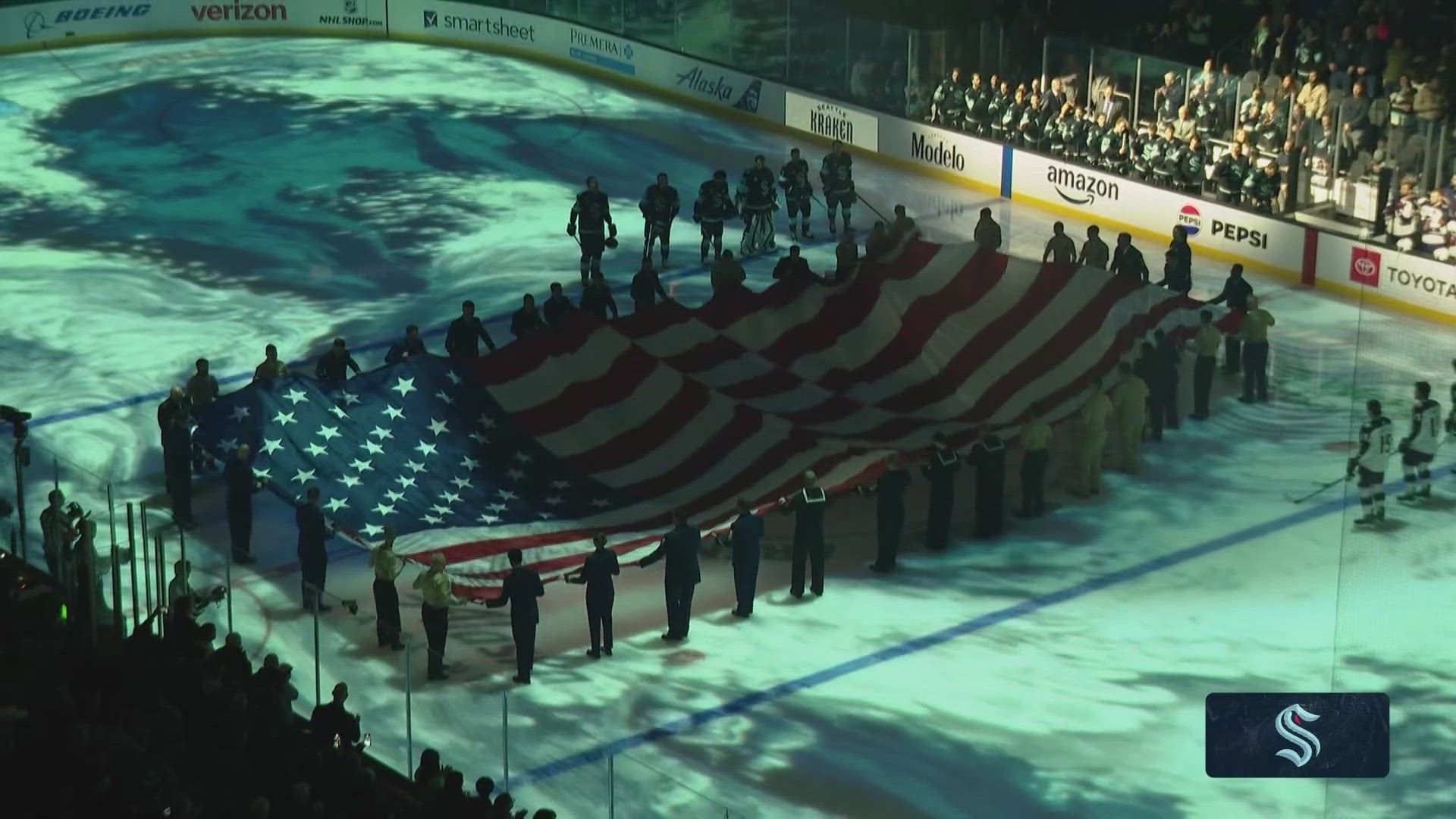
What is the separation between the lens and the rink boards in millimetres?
Result: 30453

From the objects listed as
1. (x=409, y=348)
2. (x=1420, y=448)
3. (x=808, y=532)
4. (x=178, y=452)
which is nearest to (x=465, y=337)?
(x=409, y=348)

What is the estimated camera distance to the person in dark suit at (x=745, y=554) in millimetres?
20594

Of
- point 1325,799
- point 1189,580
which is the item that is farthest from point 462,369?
point 1325,799

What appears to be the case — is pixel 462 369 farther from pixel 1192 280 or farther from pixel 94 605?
pixel 1192 280

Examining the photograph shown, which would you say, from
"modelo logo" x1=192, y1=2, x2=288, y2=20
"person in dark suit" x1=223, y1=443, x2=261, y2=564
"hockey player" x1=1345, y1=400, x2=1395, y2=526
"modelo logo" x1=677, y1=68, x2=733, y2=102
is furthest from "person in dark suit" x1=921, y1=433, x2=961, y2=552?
"modelo logo" x1=192, y1=2, x2=288, y2=20

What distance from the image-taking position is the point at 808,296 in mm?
25797

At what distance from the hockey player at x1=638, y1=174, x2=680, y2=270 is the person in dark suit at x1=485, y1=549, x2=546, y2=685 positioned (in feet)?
40.2

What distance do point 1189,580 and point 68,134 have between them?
2491 cm

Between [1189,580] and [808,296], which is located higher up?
[808,296]

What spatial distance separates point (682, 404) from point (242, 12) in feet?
89.3

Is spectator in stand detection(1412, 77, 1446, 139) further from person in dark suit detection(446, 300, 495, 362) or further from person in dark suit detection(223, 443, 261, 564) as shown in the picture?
person in dark suit detection(223, 443, 261, 564)

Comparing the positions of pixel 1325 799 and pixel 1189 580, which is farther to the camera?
pixel 1189 580

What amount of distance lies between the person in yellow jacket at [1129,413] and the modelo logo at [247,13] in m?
27.6

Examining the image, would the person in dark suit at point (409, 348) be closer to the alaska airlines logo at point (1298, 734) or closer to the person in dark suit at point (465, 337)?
the person in dark suit at point (465, 337)
